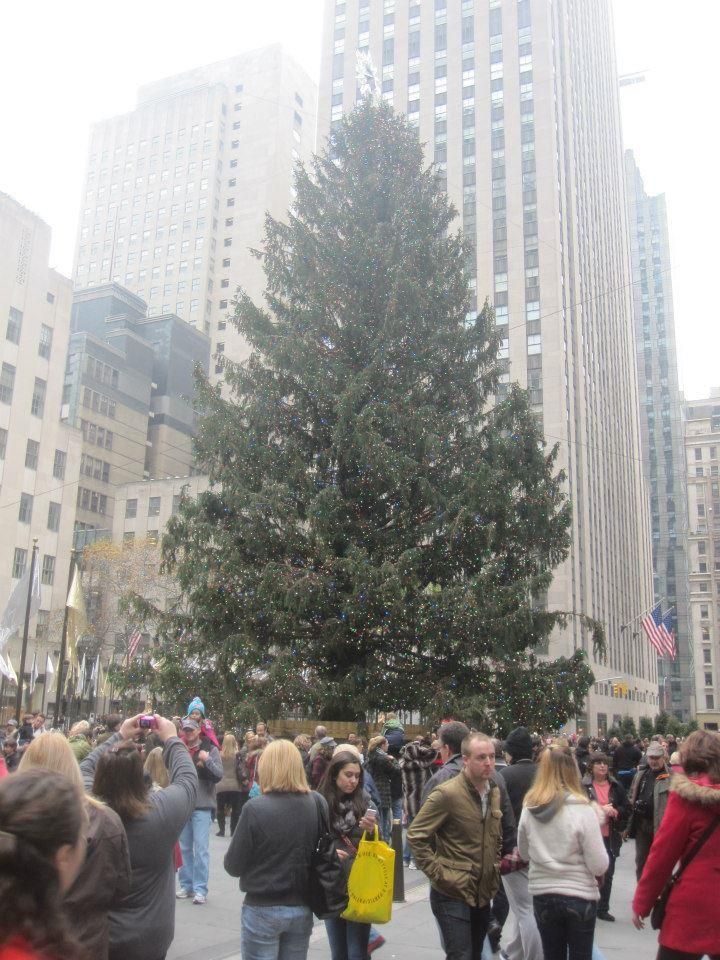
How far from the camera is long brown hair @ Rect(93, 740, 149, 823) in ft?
14.2

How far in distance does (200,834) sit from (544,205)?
66.3m

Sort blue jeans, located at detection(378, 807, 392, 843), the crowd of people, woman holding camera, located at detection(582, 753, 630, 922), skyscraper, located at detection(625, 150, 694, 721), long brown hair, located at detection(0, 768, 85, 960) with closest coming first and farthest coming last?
1. long brown hair, located at detection(0, 768, 85, 960)
2. the crowd of people
3. woman holding camera, located at detection(582, 753, 630, 922)
4. blue jeans, located at detection(378, 807, 392, 843)
5. skyscraper, located at detection(625, 150, 694, 721)

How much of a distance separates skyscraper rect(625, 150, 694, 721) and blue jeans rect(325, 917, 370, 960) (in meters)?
112

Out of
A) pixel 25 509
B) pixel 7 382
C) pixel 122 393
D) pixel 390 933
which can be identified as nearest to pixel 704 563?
pixel 122 393

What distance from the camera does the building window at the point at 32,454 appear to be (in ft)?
196

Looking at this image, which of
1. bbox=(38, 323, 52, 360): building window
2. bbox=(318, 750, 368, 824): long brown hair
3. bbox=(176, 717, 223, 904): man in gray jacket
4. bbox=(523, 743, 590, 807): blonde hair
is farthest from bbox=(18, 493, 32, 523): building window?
bbox=(523, 743, 590, 807): blonde hair

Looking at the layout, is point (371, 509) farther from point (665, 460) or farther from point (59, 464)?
point (665, 460)

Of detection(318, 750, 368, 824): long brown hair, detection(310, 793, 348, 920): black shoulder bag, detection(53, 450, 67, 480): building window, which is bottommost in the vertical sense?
detection(310, 793, 348, 920): black shoulder bag

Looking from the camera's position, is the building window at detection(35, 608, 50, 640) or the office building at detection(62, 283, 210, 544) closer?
the building window at detection(35, 608, 50, 640)

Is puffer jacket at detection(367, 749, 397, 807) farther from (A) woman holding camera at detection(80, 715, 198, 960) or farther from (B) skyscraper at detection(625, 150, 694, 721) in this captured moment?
(B) skyscraper at detection(625, 150, 694, 721)

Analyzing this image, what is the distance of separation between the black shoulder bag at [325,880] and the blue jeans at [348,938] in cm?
116

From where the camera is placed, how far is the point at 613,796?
420 inches

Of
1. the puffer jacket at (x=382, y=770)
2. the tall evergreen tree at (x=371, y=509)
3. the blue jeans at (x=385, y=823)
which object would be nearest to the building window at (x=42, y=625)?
the tall evergreen tree at (x=371, y=509)

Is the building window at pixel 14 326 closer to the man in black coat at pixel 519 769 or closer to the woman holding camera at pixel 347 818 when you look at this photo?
the man in black coat at pixel 519 769
